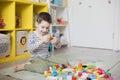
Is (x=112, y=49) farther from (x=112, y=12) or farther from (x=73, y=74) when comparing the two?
(x=73, y=74)

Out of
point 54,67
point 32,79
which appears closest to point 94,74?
point 54,67

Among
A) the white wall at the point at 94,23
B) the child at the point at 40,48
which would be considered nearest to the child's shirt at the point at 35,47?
the child at the point at 40,48

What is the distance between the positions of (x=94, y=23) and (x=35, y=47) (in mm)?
1354

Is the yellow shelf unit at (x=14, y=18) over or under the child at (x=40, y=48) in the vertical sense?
over

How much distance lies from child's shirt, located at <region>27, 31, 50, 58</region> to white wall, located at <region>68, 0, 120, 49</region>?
1.23 metres

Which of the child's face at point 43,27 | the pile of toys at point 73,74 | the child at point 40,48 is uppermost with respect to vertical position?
the child's face at point 43,27

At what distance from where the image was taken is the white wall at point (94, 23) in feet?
8.08

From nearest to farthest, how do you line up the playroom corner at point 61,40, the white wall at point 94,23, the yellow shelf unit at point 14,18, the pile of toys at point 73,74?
1. the pile of toys at point 73,74
2. the playroom corner at point 61,40
3. the yellow shelf unit at point 14,18
4. the white wall at point 94,23

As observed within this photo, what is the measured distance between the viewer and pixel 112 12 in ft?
8.04

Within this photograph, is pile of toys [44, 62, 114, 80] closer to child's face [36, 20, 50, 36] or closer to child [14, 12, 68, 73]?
child [14, 12, 68, 73]

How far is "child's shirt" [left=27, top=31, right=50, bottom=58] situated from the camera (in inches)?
57.0

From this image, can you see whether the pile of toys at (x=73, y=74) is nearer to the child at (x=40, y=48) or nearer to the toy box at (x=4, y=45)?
the child at (x=40, y=48)

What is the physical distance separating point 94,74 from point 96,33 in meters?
1.46

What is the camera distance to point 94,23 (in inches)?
102
